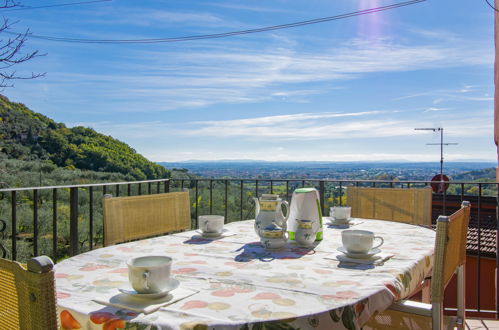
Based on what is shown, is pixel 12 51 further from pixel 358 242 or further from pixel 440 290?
pixel 440 290

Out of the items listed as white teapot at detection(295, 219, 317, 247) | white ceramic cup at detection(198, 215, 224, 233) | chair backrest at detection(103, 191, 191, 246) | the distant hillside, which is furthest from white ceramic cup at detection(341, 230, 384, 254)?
the distant hillside

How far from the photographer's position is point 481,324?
9.63ft

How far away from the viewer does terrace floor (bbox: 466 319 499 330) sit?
9.36 feet

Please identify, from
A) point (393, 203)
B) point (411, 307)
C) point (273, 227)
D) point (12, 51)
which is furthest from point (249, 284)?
point (12, 51)

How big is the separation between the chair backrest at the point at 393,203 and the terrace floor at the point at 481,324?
98 centimetres

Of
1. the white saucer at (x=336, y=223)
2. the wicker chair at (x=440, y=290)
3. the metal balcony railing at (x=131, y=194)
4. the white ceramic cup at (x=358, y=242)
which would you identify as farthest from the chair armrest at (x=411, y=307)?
the metal balcony railing at (x=131, y=194)

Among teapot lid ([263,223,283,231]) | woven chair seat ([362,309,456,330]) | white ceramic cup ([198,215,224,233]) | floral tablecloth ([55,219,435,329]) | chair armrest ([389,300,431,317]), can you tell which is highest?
teapot lid ([263,223,283,231])

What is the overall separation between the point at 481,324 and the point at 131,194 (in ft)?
17.8

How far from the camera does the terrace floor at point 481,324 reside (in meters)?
2.85

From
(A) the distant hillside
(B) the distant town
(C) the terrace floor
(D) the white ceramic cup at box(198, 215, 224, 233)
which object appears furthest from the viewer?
(A) the distant hillside

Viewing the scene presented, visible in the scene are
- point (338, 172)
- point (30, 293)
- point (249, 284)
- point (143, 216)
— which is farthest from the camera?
point (338, 172)

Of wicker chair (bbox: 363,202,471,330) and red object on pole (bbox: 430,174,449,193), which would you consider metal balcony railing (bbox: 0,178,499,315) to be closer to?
red object on pole (bbox: 430,174,449,193)

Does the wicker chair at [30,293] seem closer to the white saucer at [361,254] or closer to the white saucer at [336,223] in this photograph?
the white saucer at [361,254]

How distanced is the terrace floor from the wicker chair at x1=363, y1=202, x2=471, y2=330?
4.70ft
